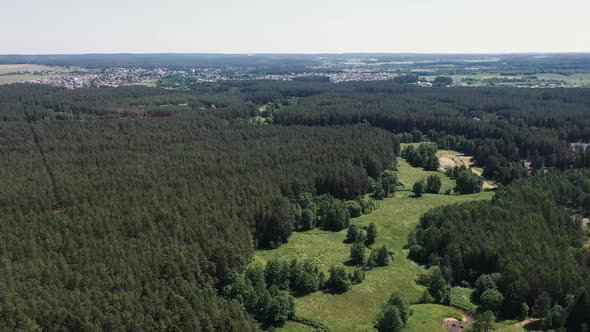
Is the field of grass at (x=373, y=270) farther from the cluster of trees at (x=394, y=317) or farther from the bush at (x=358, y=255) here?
the bush at (x=358, y=255)

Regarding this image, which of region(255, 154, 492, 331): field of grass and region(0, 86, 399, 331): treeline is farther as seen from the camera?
region(255, 154, 492, 331): field of grass

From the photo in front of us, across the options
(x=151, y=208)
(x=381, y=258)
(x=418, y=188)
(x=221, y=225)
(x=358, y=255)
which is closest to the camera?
(x=221, y=225)

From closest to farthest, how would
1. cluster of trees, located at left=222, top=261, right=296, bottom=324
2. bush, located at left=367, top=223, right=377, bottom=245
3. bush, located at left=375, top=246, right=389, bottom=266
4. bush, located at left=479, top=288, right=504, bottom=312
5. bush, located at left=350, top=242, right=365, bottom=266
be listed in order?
cluster of trees, located at left=222, top=261, right=296, bottom=324 < bush, located at left=479, top=288, right=504, bottom=312 < bush, located at left=375, top=246, right=389, bottom=266 < bush, located at left=350, top=242, right=365, bottom=266 < bush, located at left=367, top=223, right=377, bottom=245

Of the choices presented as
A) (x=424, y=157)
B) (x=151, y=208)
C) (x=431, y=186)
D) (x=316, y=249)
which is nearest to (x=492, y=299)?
(x=316, y=249)

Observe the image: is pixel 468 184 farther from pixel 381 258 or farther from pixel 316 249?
pixel 316 249

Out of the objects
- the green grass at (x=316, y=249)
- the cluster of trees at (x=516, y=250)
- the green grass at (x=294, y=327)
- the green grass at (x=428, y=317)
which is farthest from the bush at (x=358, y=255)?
the green grass at (x=294, y=327)

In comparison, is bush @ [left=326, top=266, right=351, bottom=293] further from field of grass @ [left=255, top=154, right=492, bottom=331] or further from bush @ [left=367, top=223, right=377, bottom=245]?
bush @ [left=367, top=223, right=377, bottom=245]

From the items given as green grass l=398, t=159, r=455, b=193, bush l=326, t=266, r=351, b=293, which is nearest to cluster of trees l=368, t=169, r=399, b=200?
green grass l=398, t=159, r=455, b=193

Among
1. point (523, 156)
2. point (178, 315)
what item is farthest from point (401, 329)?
point (523, 156)
